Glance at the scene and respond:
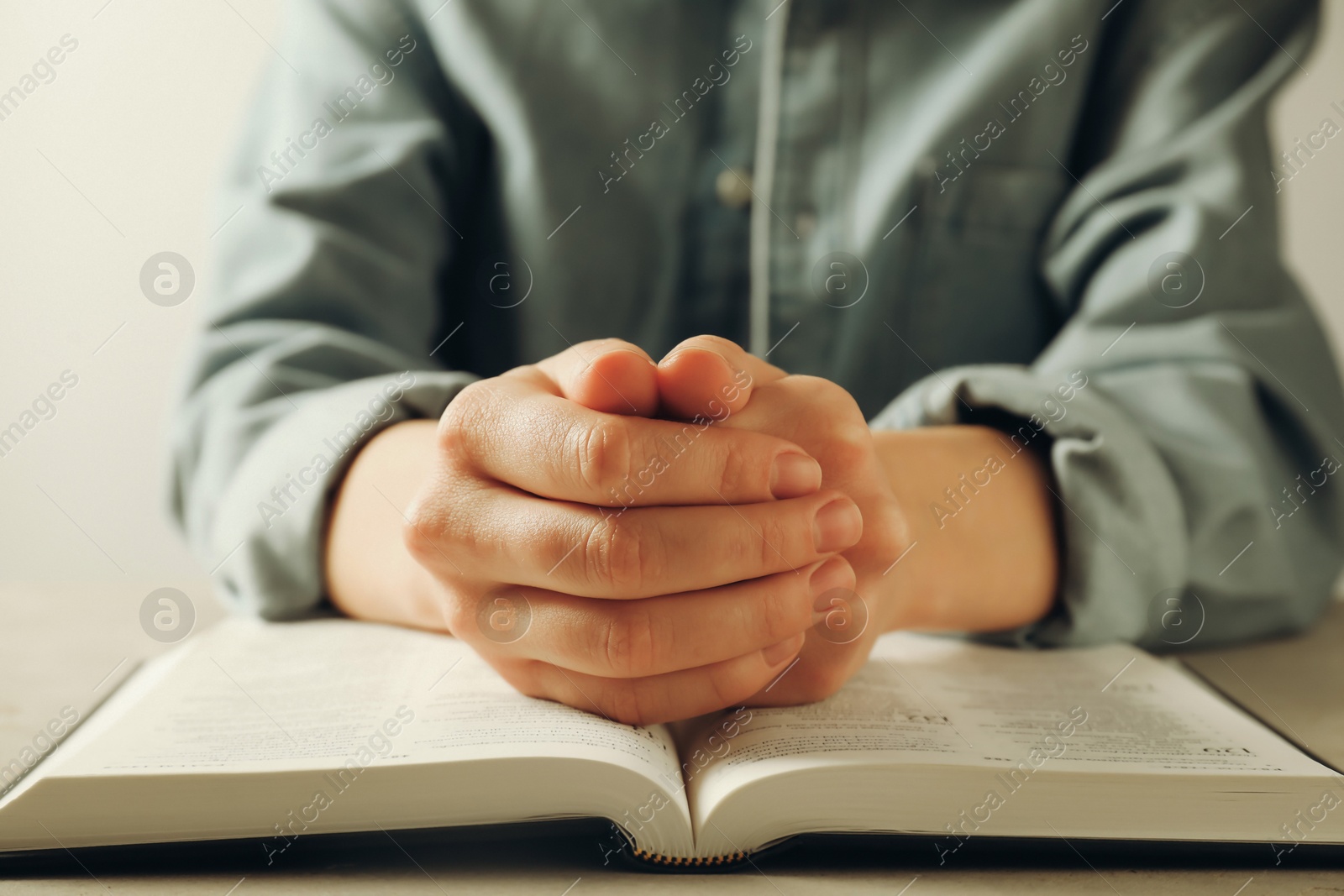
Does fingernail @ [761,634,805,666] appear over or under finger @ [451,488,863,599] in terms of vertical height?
under

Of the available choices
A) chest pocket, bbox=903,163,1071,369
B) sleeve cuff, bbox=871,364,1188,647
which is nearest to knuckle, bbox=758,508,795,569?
sleeve cuff, bbox=871,364,1188,647

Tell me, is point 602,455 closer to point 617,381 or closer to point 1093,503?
point 617,381

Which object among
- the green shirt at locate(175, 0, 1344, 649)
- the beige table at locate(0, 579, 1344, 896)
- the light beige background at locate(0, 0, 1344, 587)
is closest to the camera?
the beige table at locate(0, 579, 1344, 896)

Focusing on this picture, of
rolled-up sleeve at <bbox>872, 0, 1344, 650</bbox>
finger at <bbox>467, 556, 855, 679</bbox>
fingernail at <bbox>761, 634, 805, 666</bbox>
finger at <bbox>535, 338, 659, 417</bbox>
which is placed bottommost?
rolled-up sleeve at <bbox>872, 0, 1344, 650</bbox>

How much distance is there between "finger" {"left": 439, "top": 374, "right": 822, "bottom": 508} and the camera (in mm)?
329

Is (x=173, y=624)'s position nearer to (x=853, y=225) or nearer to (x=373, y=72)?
(x=373, y=72)

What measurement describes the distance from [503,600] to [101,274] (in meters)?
1.07

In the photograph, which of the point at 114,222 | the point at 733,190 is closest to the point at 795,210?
the point at 733,190

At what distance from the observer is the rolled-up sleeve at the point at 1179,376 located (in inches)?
19.8

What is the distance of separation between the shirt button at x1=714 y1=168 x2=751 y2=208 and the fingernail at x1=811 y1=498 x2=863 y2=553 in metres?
0.41

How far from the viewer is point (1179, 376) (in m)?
0.58

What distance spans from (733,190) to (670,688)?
46cm

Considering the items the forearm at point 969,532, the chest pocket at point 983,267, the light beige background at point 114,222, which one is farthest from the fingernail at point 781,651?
the light beige background at point 114,222

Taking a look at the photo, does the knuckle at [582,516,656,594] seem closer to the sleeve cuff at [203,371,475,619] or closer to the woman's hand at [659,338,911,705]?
the woman's hand at [659,338,911,705]
